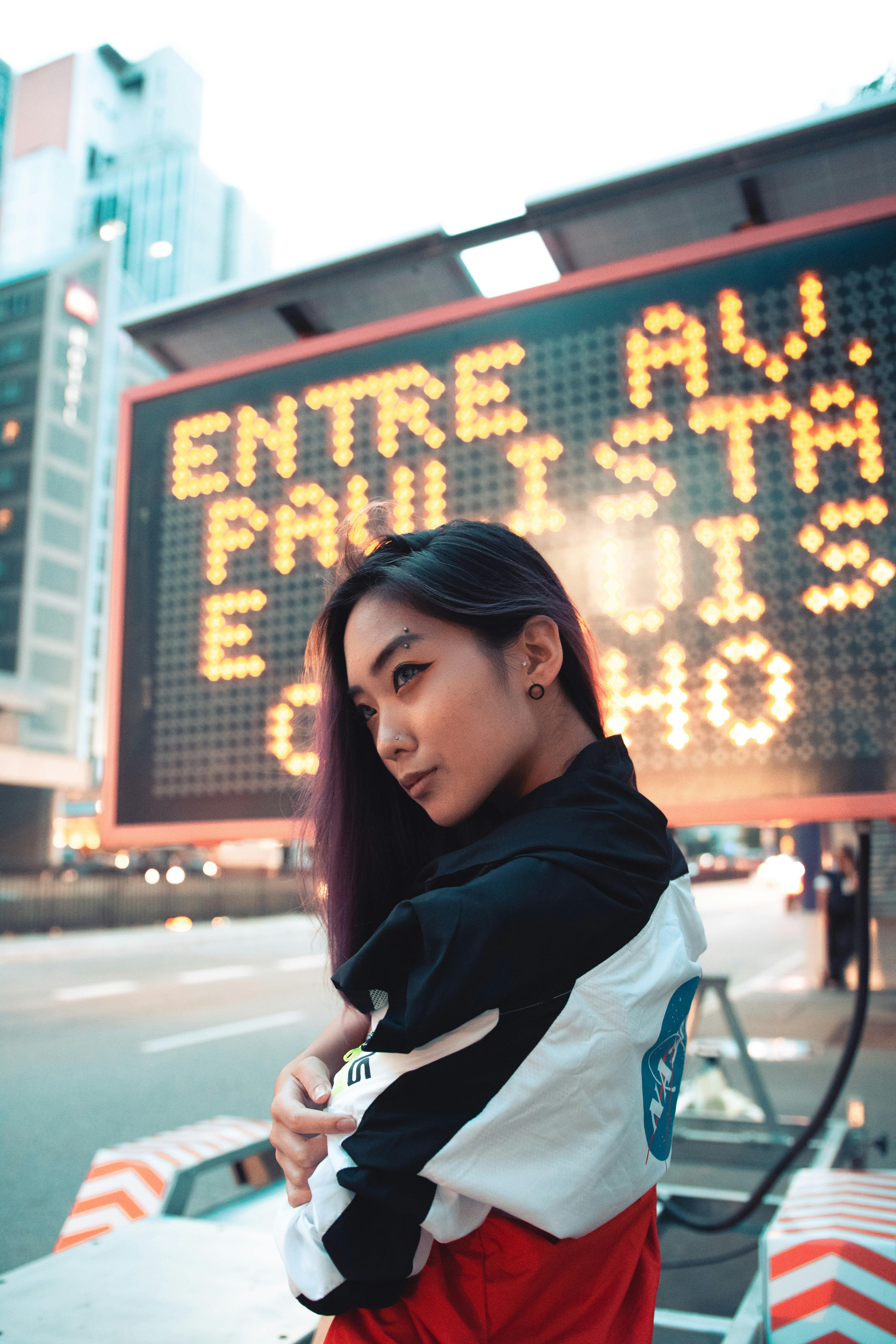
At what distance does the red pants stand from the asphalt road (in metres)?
0.40

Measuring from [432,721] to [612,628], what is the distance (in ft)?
4.73

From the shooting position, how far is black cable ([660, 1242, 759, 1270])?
8.17 feet

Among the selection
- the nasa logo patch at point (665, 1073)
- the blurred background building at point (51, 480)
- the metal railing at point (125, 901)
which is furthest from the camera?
the blurred background building at point (51, 480)

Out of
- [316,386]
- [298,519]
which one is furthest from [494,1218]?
[316,386]

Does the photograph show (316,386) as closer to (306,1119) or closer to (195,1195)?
(306,1119)

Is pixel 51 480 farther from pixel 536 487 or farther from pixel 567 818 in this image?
pixel 567 818

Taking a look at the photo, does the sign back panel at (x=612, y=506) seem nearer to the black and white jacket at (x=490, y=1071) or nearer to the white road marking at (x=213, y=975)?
the black and white jacket at (x=490, y=1071)

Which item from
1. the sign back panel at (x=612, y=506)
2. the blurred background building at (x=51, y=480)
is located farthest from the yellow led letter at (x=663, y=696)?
the blurred background building at (x=51, y=480)

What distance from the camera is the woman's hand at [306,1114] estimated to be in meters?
0.80

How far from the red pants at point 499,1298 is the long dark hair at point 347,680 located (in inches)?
16.1

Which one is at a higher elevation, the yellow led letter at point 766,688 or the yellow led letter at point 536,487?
the yellow led letter at point 536,487

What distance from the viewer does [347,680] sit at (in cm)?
117

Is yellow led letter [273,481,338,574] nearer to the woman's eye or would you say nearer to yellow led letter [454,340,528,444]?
yellow led letter [454,340,528,444]

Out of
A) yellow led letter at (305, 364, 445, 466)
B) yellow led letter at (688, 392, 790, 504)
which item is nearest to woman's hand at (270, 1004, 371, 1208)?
yellow led letter at (688, 392, 790, 504)
